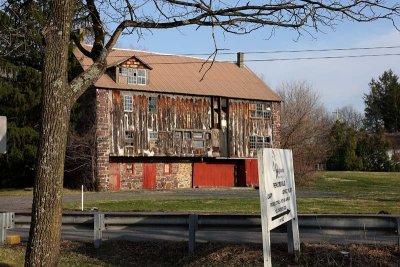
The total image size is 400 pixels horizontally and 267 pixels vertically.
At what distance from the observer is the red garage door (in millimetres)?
48000

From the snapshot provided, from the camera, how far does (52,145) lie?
20.1ft

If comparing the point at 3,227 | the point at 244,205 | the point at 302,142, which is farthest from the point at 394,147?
the point at 3,227

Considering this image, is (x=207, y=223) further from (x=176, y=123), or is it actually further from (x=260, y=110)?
(x=260, y=110)

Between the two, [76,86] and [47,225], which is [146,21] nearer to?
[76,86]

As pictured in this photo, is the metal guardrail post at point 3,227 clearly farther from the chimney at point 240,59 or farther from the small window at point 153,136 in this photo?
the chimney at point 240,59

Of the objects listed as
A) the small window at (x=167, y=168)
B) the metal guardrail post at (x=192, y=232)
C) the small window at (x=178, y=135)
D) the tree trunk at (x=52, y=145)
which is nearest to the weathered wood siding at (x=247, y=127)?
the small window at (x=178, y=135)

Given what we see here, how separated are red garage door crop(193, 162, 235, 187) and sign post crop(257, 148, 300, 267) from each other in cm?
3912

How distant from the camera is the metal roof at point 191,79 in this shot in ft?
151

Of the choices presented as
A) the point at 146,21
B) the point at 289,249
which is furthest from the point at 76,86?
the point at 289,249

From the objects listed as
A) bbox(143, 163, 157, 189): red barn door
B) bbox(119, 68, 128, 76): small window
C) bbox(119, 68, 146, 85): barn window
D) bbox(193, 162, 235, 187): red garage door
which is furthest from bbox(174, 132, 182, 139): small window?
bbox(119, 68, 128, 76): small window

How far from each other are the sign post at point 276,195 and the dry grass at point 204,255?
0.42m

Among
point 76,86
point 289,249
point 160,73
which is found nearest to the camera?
point 76,86

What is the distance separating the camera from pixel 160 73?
48.0 metres

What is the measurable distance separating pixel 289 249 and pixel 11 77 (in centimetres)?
3705
